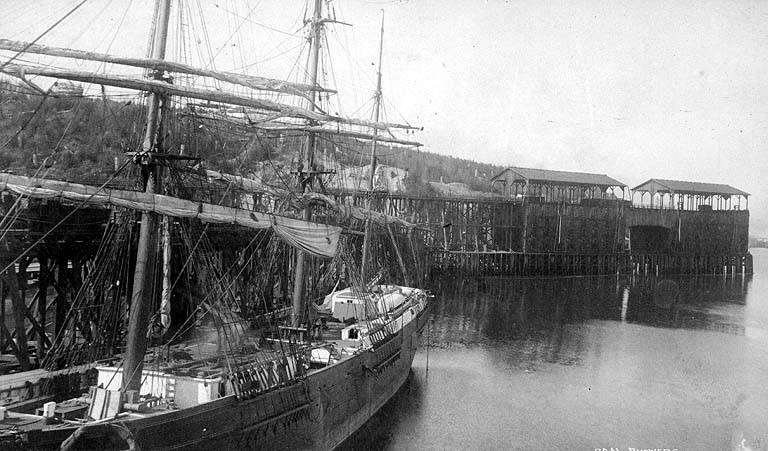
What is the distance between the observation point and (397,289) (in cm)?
3656

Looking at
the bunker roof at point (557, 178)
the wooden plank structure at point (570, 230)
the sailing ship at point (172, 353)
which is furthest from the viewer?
the bunker roof at point (557, 178)

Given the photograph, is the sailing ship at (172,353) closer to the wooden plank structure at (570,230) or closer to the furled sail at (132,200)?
the furled sail at (132,200)

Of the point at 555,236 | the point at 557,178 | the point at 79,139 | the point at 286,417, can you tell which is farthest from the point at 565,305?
the point at 79,139

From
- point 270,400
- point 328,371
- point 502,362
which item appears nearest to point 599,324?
point 502,362

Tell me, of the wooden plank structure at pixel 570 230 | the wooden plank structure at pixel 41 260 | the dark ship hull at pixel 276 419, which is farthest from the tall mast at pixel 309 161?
the wooden plank structure at pixel 570 230

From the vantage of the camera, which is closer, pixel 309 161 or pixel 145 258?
pixel 145 258

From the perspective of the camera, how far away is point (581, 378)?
1217 inches

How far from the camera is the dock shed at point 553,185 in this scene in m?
71.7

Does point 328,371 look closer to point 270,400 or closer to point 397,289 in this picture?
point 270,400

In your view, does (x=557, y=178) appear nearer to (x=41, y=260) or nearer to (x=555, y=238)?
(x=555, y=238)

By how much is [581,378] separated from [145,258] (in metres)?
23.3

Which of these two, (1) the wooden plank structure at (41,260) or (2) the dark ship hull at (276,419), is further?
(1) the wooden plank structure at (41,260)

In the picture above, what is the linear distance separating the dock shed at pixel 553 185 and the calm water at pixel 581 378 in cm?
1894

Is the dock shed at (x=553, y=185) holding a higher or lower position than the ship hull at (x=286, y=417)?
higher
